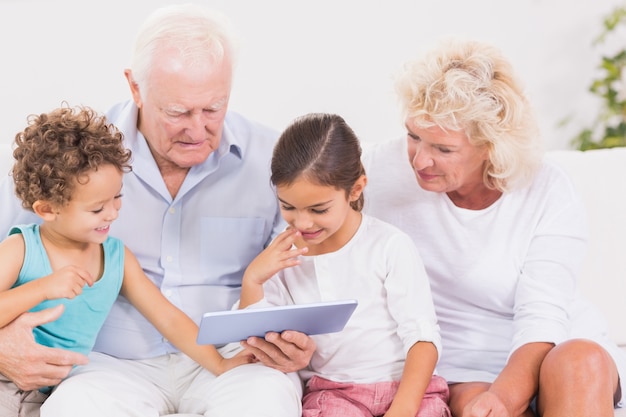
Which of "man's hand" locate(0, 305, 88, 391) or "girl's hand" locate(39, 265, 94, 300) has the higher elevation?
"girl's hand" locate(39, 265, 94, 300)

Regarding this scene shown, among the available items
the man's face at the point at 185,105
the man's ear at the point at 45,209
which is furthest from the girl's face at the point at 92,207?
the man's face at the point at 185,105

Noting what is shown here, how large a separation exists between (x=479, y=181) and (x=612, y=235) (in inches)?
24.0

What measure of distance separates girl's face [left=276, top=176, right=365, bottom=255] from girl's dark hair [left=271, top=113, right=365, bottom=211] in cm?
2

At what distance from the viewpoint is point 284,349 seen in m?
2.15

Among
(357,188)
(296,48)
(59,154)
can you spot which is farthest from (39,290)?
(296,48)

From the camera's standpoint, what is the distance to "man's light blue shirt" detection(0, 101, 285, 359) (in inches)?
95.7

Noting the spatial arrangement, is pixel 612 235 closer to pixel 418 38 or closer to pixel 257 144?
pixel 257 144

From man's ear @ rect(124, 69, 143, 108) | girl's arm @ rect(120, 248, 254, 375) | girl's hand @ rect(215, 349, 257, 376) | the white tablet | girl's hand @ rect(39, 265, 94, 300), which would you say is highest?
man's ear @ rect(124, 69, 143, 108)

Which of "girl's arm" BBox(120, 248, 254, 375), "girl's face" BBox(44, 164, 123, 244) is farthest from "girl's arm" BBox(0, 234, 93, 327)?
"girl's arm" BBox(120, 248, 254, 375)

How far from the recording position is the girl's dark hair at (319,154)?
84.0 inches

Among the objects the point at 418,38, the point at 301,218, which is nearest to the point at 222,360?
the point at 301,218

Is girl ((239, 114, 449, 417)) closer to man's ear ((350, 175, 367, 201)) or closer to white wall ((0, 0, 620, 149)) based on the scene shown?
man's ear ((350, 175, 367, 201))

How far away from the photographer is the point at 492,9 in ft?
13.4

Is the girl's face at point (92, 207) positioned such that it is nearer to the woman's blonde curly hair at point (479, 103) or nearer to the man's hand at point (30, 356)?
the man's hand at point (30, 356)
